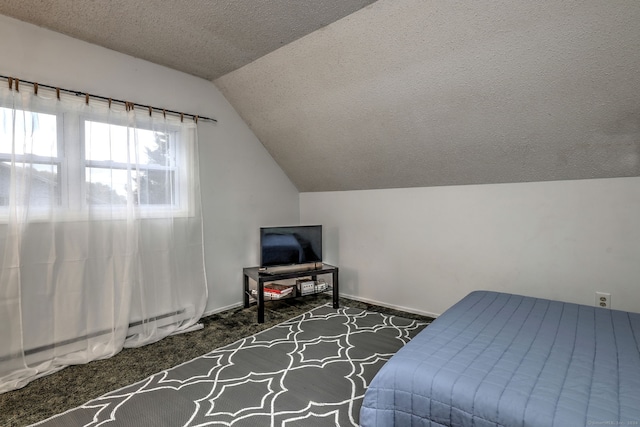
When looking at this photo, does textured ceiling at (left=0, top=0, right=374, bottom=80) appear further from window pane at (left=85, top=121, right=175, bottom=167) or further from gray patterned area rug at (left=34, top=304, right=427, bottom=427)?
gray patterned area rug at (left=34, top=304, right=427, bottom=427)

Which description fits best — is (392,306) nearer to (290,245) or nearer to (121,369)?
(290,245)

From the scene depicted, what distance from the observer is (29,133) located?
2184 mm

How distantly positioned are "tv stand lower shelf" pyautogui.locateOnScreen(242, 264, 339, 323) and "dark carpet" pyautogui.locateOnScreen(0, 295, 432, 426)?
198 millimetres

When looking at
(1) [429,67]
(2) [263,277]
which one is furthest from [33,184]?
(1) [429,67]

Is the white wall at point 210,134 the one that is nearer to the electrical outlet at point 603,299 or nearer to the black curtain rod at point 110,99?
the black curtain rod at point 110,99

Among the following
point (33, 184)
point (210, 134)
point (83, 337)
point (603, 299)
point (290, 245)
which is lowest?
point (83, 337)

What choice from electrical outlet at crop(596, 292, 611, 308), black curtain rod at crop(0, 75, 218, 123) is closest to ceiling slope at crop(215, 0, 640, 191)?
black curtain rod at crop(0, 75, 218, 123)

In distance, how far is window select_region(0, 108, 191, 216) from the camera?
7.08ft

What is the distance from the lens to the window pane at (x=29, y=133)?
6.89 feet

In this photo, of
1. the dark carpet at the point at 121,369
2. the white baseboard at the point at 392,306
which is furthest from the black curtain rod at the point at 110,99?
the white baseboard at the point at 392,306

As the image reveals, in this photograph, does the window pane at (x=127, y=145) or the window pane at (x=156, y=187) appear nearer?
the window pane at (x=127, y=145)

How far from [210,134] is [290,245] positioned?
1.43 metres

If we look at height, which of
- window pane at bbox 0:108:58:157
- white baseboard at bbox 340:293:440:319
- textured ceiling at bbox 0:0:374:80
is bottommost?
white baseboard at bbox 340:293:440:319

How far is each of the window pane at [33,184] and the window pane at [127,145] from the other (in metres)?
0.28
